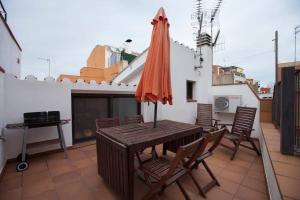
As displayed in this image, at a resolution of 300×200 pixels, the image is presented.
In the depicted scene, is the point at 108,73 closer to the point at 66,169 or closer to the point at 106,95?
the point at 106,95

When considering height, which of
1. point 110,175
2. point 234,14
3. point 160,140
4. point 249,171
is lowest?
point 249,171

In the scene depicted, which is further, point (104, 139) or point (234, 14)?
point (234, 14)

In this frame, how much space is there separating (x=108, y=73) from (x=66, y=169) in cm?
823

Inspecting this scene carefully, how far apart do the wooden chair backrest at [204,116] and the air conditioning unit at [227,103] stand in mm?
504

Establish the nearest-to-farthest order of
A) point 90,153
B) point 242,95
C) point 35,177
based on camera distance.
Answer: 1. point 35,177
2. point 90,153
3. point 242,95

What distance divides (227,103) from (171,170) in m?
4.62

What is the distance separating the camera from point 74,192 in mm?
2139

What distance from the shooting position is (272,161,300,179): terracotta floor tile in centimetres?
161

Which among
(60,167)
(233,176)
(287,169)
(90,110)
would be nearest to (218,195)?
(233,176)

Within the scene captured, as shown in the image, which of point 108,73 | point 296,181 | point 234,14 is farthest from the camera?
point 108,73

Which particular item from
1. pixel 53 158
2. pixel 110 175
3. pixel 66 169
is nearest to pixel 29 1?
pixel 53 158

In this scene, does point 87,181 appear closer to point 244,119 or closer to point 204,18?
point 244,119

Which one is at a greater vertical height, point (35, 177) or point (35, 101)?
point (35, 101)

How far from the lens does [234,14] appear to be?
565cm
